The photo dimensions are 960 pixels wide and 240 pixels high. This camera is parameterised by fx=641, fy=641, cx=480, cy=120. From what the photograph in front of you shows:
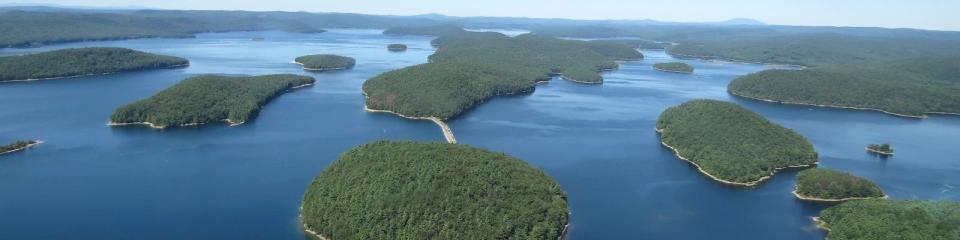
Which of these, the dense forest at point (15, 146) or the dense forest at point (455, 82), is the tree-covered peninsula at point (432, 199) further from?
the dense forest at point (15, 146)

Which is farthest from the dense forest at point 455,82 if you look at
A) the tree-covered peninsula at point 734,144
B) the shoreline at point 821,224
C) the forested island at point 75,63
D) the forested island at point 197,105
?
the forested island at point 75,63

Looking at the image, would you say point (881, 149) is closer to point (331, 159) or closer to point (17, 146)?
point (331, 159)

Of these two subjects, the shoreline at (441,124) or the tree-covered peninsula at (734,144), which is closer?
the tree-covered peninsula at (734,144)

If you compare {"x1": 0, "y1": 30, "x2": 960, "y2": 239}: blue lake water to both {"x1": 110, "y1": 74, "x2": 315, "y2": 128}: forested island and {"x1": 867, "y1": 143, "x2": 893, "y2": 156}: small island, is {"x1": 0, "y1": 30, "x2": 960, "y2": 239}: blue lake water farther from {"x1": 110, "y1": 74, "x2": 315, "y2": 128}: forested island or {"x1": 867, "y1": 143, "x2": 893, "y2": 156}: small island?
{"x1": 110, "y1": 74, "x2": 315, "y2": 128}: forested island

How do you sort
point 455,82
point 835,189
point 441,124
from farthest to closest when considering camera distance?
point 455,82, point 441,124, point 835,189

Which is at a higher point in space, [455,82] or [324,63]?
[455,82]

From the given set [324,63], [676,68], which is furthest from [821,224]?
[676,68]

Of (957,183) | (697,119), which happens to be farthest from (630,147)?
(957,183)

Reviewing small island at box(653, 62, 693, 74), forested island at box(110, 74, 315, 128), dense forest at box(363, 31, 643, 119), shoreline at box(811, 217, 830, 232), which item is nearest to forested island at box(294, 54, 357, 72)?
dense forest at box(363, 31, 643, 119)
